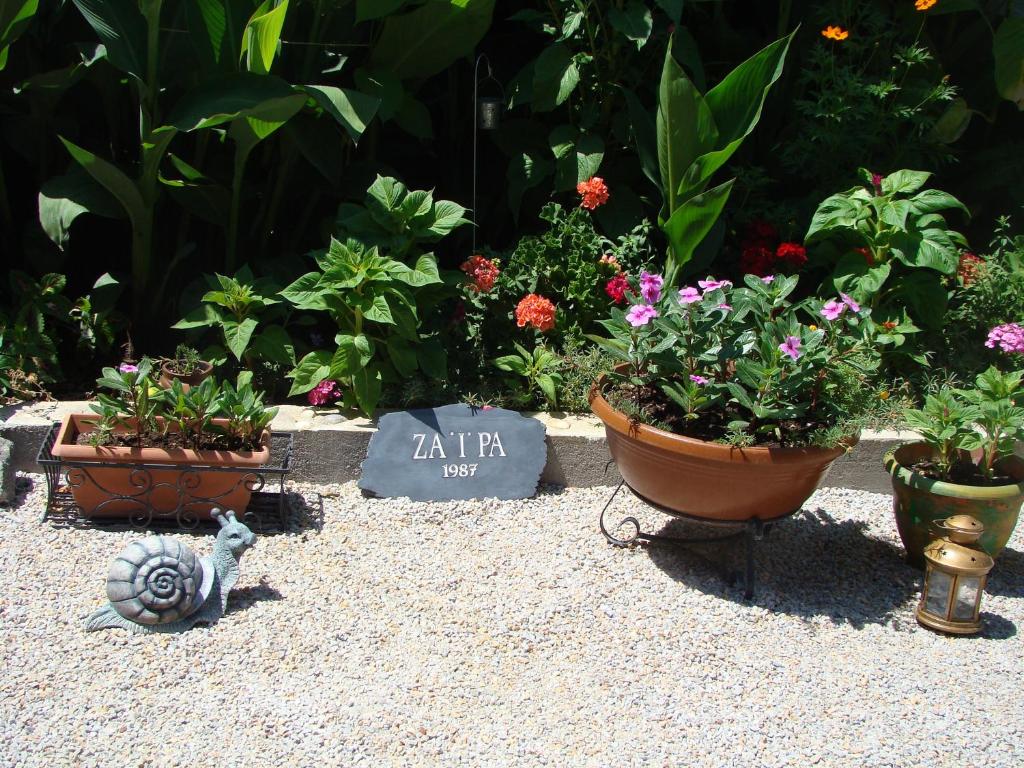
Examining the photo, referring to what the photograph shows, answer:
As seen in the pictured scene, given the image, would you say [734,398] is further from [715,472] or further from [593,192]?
[593,192]

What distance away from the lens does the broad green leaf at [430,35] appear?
3.85m

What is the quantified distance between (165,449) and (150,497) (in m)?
0.17

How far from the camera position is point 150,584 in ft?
8.36

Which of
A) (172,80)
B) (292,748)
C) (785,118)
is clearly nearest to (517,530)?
(292,748)

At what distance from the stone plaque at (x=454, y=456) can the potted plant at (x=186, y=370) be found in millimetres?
637

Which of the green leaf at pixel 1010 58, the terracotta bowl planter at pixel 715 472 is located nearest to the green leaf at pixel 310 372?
the terracotta bowl planter at pixel 715 472

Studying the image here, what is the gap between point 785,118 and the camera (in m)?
4.54

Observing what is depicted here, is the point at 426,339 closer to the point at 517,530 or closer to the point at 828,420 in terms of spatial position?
the point at 517,530

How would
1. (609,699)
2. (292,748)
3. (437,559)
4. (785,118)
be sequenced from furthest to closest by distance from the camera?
(785,118) → (437,559) → (609,699) → (292,748)

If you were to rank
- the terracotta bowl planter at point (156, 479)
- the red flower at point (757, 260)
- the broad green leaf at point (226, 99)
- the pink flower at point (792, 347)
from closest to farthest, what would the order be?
the pink flower at point (792, 347) < the terracotta bowl planter at point (156, 479) < the broad green leaf at point (226, 99) < the red flower at point (757, 260)

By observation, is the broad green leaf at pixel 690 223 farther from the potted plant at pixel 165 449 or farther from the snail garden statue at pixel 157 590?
the snail garden statue at pixel 157 590

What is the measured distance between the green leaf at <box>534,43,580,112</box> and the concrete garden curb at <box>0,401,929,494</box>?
4.47ft

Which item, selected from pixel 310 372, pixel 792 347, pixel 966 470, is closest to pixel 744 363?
pixel 792 347

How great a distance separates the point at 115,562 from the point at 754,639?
66.8 inches
